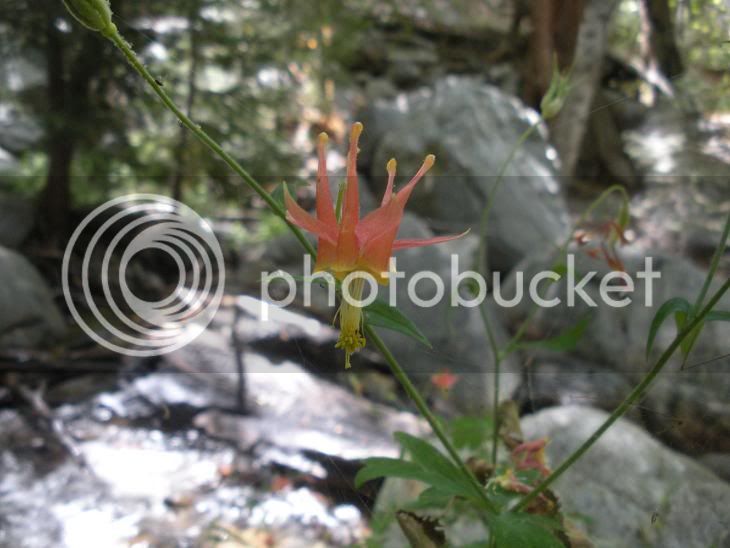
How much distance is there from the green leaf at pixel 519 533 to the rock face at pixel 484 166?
47.3 inches

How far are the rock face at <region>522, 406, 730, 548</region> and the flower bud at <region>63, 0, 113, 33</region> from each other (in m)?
0.78

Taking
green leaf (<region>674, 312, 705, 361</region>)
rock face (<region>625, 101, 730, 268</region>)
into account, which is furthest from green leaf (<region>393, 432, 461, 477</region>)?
rock face (<region>625, 101, 730, 268</region>)

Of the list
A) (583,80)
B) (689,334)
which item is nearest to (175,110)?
(689,334)

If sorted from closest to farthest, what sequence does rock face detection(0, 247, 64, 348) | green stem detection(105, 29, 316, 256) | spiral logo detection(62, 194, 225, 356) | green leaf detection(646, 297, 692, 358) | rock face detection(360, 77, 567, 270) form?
1. green stem detection(105, 29, 316, 256)
2. green leaf detection(646, 297, 692, 358)
3. rock face detection(360, 77, 567, 270)
4. rock face detection(0, 247, 64, 348)
5. spiral logo detection(62, 194, 225, 356)

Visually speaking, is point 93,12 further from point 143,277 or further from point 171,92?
point 143,277

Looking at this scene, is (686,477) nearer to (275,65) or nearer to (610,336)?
(610,336)

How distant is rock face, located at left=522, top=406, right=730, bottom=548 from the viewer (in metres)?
0.75

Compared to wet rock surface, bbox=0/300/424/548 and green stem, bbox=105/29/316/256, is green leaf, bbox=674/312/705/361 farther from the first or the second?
wet rock surface, bbox=0/300/424/548

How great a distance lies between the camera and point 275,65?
118 inches

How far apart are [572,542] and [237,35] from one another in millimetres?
2582

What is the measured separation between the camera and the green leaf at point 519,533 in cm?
56

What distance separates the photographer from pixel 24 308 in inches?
95.8

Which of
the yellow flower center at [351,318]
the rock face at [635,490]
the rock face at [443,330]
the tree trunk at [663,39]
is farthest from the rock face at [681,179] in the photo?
the yellow flower center at [351,318]

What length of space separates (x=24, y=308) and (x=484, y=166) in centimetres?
183
